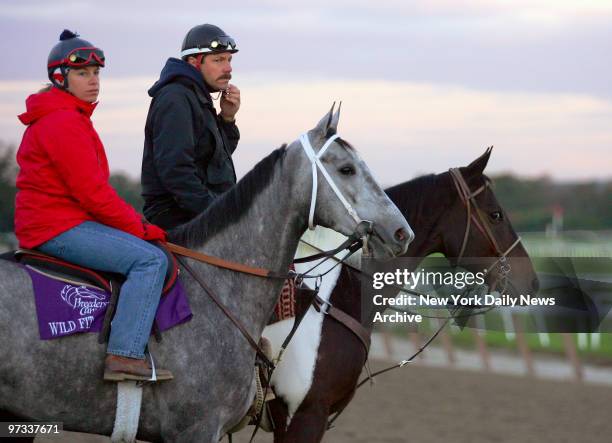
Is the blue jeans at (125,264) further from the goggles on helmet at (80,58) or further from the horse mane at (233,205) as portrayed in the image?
the goggles on helmet at (80,58)

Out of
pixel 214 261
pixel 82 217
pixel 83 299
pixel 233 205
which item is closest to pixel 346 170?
pixel 233 205

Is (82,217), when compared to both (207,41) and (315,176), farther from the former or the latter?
(207,41)

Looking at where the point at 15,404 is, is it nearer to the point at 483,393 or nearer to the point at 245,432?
the point at 245,432

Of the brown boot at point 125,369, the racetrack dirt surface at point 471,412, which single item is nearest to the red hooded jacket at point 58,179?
the brown boot at point 125,369

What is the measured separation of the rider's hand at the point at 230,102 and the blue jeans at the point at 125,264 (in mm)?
1783

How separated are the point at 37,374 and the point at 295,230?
4.86 ft

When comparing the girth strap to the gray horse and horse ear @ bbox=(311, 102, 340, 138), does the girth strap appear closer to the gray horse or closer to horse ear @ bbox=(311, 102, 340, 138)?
the gray horse

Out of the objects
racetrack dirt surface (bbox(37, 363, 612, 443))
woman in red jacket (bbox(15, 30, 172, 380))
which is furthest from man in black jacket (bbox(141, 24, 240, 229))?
racetrack dirt surface (bbox(37, 363, 612, 443))

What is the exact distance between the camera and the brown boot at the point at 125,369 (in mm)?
4363

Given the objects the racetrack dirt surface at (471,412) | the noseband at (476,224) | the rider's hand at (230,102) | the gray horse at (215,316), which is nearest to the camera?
the gray horse at (215,316)

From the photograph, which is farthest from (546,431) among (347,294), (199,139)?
(199,139)

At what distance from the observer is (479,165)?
643cm

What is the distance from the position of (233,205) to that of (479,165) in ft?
7.28

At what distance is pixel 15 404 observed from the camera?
4352 millimetres
